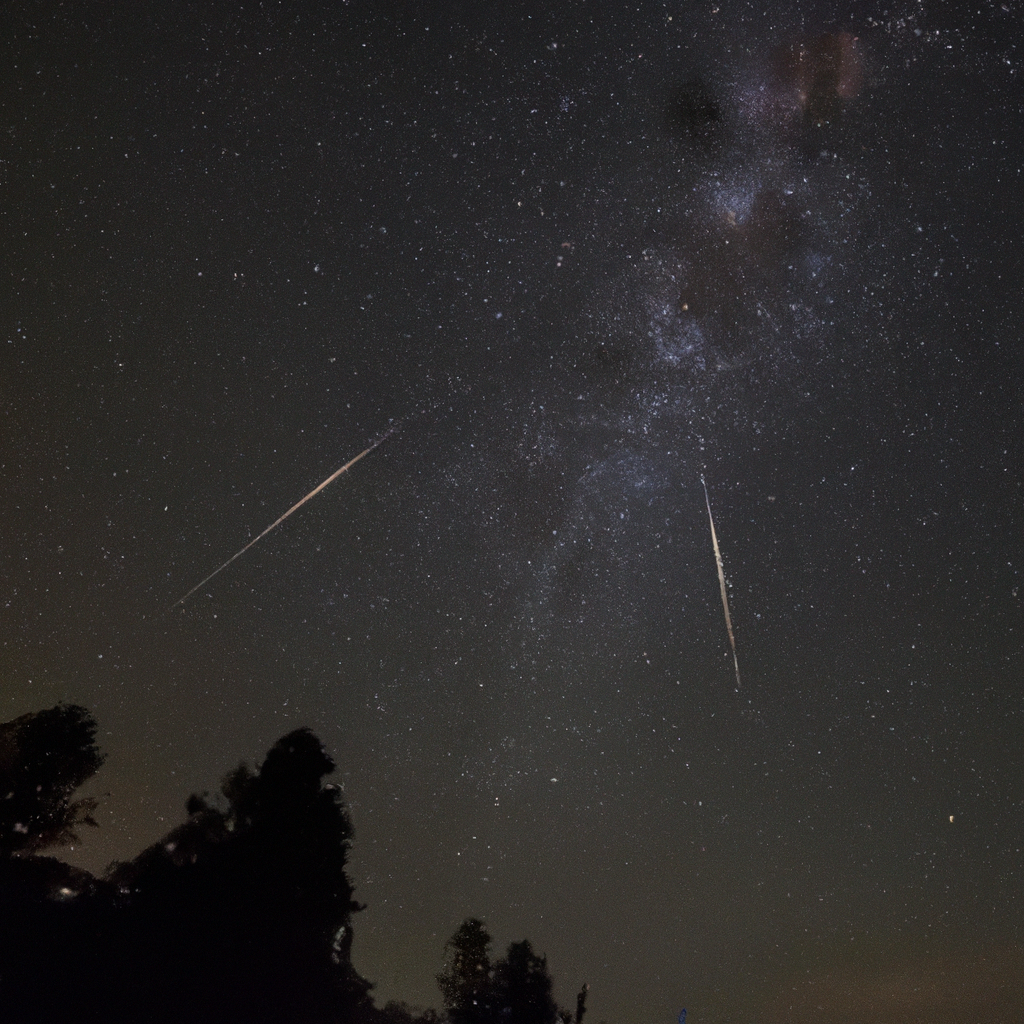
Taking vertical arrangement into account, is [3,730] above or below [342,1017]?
above

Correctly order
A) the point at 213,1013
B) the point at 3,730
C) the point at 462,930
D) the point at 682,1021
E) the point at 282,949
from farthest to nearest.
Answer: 1. the point at 462,930
2. the point at 682,1021
3. the point at 3,730
4. the point at 282,949
5. the point at 213,1013

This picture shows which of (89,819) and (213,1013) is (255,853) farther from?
(89,819)

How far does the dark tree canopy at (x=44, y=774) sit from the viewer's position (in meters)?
26.2

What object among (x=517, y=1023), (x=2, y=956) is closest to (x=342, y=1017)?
(x=2, y=956)

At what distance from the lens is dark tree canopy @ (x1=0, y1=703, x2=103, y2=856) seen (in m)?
26.2

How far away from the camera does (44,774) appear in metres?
26.6

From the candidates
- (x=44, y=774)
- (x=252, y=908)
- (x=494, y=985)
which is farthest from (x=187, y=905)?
(x=494, y=985)

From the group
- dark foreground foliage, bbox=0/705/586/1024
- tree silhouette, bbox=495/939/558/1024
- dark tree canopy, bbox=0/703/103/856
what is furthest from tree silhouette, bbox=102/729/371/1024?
tree silhouette, bbox=495/939/558/1024

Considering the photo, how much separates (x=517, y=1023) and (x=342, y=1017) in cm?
1371

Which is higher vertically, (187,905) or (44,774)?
(44,774)

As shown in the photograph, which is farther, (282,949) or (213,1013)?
(282,949)

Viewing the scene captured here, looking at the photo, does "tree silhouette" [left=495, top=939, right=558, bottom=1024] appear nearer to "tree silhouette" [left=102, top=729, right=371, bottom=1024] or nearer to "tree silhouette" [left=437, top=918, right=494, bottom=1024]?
"tree silhouette" [left=437, top=918, right=494, bottom=1024]

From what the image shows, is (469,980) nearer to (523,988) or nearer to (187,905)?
→ (523,988)

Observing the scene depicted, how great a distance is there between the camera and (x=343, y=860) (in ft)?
88.9
